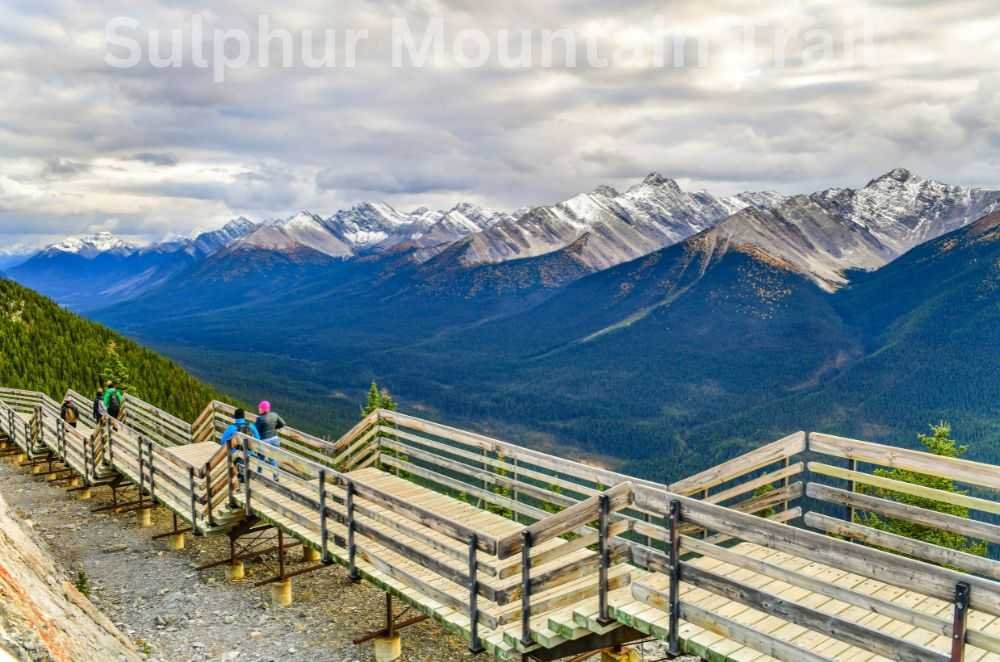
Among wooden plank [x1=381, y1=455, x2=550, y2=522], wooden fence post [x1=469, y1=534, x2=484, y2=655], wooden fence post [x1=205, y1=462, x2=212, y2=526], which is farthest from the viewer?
wooden fence post [x1=205, y1=462, x2=212, y2=526]

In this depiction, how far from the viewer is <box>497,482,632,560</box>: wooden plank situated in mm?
8703

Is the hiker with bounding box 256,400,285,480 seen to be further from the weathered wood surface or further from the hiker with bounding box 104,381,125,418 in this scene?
the weathered wood surface

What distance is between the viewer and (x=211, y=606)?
50.8ft

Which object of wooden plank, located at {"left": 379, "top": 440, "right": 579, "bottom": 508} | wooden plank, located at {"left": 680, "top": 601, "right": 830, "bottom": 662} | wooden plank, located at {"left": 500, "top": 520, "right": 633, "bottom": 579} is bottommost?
wooden plank, located at {"left": 379, "top": 440, "right": 579, "bottom": 508}

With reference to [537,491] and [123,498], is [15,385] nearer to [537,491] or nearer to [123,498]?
[123,498]

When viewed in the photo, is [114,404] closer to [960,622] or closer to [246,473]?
[246,473]

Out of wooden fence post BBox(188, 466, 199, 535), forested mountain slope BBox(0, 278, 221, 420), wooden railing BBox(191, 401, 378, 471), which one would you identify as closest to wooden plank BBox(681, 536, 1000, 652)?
wooden railing BBox(191, 401, 378, 471)

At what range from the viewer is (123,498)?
23469mm

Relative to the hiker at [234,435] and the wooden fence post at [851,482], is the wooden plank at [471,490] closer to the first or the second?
the hiker at [234,435]

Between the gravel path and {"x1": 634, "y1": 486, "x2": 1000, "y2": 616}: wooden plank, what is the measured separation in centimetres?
715

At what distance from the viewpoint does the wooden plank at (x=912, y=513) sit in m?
9.19

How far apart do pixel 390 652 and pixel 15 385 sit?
5953cm

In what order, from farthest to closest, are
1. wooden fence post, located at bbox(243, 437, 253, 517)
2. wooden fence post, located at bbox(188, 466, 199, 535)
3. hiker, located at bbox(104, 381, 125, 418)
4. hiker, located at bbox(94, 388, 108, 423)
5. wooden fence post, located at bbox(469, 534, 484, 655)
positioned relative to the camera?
hiker, located at bbox(104, 381, 125, 418)
hiker, located at bbox(94, 388, 108, 423)
wooden fence post, located at bbox(188, 466, 199, 535)
wooden fence post, located at bbox(243, 437, 253, 517)
wooden fence post, located at bbox(469, 534, 484, 655)

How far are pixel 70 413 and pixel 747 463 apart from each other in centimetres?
2425
